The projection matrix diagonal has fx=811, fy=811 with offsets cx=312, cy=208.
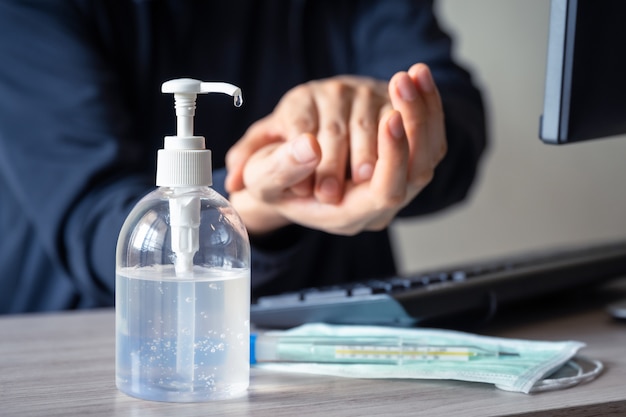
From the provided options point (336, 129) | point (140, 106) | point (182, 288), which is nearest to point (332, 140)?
point (336, 129)

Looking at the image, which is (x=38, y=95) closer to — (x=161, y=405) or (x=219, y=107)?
(x=219, y=107)

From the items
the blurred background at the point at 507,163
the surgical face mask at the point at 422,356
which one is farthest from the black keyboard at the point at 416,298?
the blurred background at the point at 507,163

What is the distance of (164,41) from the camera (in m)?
1.22

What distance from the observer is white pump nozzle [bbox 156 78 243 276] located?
1.68 ft

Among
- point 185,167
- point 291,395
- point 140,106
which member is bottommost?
point 291,395

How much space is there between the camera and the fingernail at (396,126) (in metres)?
0.65

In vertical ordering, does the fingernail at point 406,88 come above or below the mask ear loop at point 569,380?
above

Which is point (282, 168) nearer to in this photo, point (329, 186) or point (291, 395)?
point (329, 186)

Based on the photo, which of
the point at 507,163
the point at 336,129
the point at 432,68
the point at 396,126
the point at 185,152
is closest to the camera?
the point at 185,152

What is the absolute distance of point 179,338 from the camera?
520 mm

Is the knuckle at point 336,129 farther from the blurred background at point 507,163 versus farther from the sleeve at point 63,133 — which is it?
the blurred background at point 507,163

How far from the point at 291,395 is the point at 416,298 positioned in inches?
8.3

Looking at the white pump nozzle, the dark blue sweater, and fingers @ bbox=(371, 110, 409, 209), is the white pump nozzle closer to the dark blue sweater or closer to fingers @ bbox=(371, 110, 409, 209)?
fingers @ bbox=(371, 110, 409, 209)

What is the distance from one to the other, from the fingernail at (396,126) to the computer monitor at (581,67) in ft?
0.46
